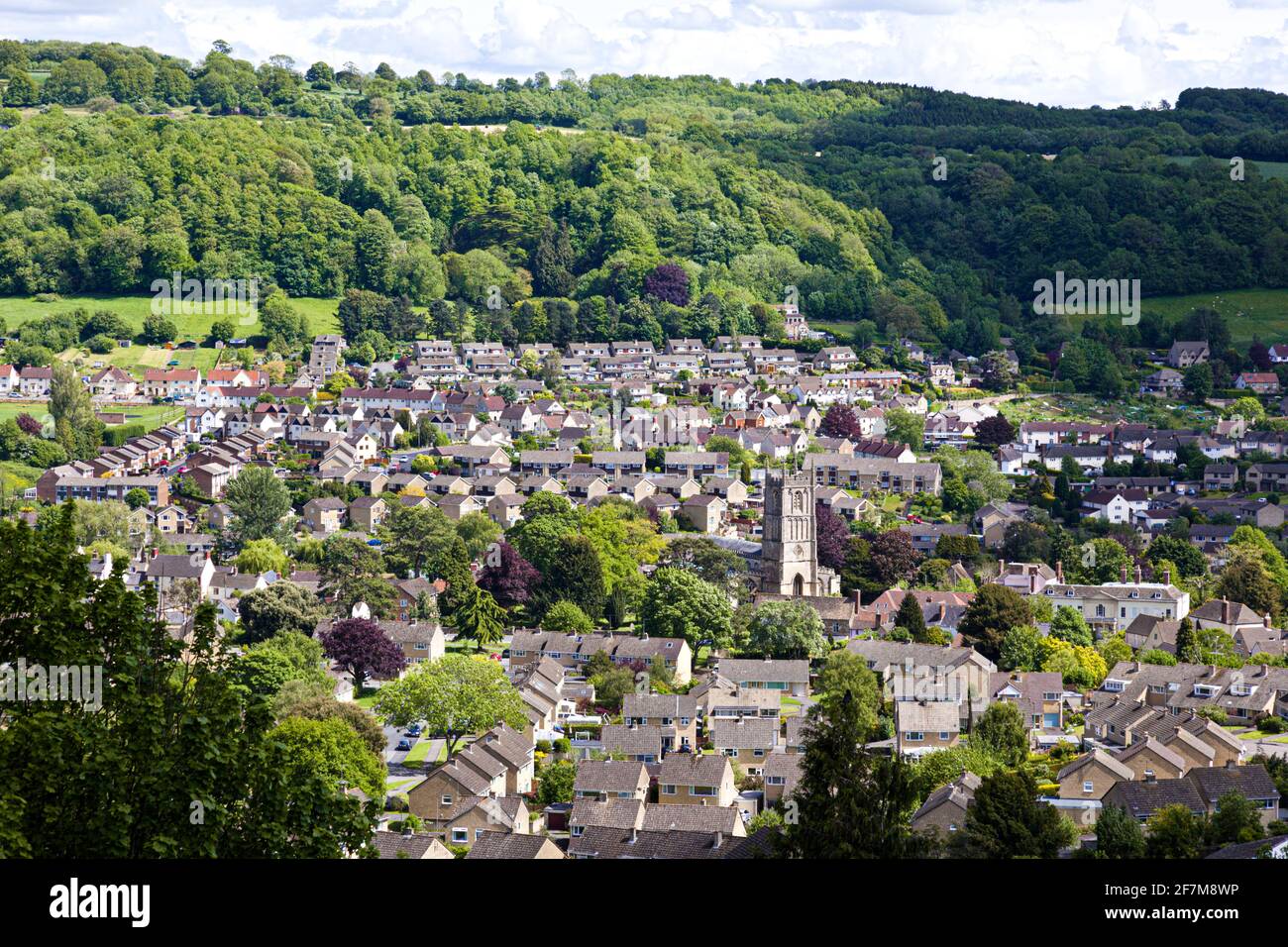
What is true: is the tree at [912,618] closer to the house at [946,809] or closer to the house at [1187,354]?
the house at [946,809]

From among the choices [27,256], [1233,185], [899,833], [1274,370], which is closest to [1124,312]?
[1274,370]

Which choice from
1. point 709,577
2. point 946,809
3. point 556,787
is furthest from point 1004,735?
point 709,577

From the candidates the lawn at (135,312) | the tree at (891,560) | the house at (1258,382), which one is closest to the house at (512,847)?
the tree at (891,560)

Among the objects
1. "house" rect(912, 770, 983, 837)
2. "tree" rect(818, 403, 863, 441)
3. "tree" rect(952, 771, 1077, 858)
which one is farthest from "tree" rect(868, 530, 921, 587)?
"tree" rect(952, 771, 1077, 858)

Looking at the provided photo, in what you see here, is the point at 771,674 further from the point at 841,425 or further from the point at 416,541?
the point at 841,425

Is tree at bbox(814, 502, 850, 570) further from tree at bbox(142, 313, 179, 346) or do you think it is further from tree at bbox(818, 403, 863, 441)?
tree at bbox(142, 313, 179, 346)
